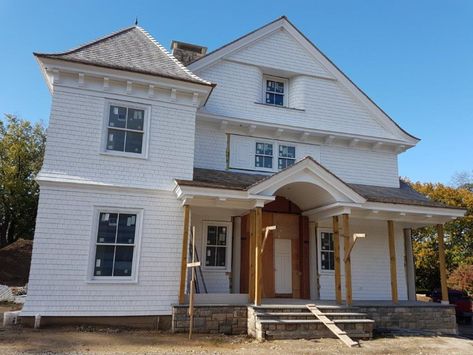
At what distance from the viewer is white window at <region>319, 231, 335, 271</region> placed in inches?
512

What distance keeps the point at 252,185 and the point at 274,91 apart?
5325mm

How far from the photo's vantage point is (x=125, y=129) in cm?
1045

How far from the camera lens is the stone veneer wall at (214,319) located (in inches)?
365

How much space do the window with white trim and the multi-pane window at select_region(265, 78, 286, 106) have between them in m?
5.12

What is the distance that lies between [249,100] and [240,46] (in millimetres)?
1999

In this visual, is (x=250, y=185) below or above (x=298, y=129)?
below

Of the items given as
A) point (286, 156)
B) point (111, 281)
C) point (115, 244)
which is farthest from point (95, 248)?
point (286, 156)

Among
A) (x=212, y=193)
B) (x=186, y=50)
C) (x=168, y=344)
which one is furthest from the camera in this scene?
(x=186, y=50)

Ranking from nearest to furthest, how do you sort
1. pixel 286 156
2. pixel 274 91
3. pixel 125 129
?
pixel 125 129, pixel 286 156, pixel 274 91

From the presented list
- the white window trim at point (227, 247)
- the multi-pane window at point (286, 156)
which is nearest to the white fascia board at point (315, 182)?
the white window trim at point (227, 247)

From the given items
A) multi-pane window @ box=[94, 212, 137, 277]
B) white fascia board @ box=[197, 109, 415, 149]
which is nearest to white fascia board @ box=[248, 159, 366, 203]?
white fascia board @ box=[197, 109, 415, 149]

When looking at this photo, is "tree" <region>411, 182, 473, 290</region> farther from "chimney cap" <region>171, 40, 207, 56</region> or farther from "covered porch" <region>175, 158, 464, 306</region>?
"chimney cap" <region>171, 40, 207, 56</region>

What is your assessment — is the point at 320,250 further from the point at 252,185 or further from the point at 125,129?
the point at 125,129

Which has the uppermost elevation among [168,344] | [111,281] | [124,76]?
[124,76]
